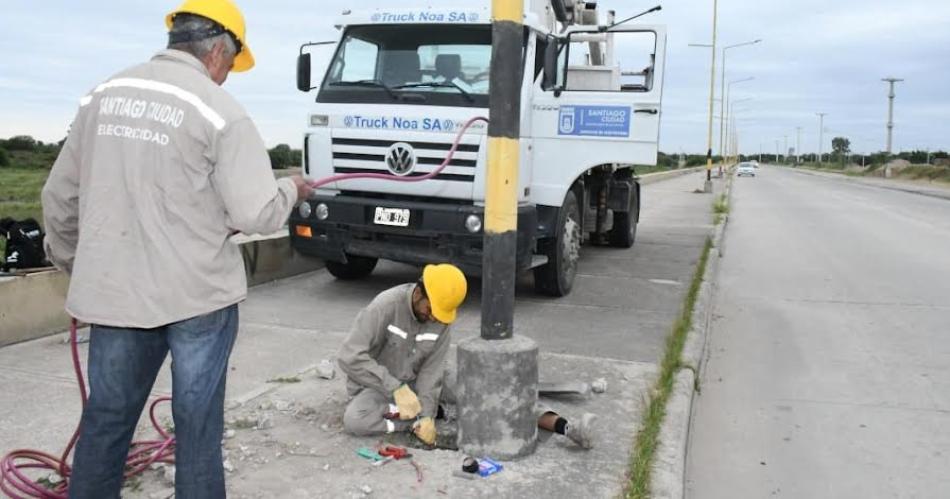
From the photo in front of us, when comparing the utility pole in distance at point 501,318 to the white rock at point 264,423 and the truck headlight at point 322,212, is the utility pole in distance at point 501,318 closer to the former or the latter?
the white rock at point 264,423

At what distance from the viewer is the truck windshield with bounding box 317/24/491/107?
7141mm

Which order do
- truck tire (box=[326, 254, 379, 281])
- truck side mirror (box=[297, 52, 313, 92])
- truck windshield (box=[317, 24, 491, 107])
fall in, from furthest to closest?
truck tire (box=[326, 254, 379, 281]), truck side mirror (box=[297, 52, 313, 92]), truck windshield (box=[317, 24, 491, 107])

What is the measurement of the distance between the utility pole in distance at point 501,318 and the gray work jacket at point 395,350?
350 millimetres

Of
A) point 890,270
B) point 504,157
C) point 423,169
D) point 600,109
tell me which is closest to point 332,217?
point 423,169

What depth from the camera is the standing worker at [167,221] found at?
8.51 ft

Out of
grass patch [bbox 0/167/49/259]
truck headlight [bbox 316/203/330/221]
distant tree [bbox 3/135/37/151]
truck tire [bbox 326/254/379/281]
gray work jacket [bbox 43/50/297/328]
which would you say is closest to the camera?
gray work jacket [bbox 43/50/297/328]

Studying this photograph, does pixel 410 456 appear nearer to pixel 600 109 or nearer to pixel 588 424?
pixel 588 424

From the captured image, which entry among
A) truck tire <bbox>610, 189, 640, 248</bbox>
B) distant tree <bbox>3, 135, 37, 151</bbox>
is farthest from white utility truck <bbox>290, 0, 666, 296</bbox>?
distant tree <bbox>3, 135, 37, 151</bbox>

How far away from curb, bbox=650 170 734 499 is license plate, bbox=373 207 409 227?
2.51 m

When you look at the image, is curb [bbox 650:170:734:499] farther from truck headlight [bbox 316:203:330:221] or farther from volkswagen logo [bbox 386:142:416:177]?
truck headlight [bbox 316:203:330:221]

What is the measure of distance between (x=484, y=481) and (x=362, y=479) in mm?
544

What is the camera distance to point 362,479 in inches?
146

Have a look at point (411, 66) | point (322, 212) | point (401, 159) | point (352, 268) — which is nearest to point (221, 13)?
point (401, 159)

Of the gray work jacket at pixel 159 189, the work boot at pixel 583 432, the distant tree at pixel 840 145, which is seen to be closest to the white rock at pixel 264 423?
the work boot at pixel 583 432
